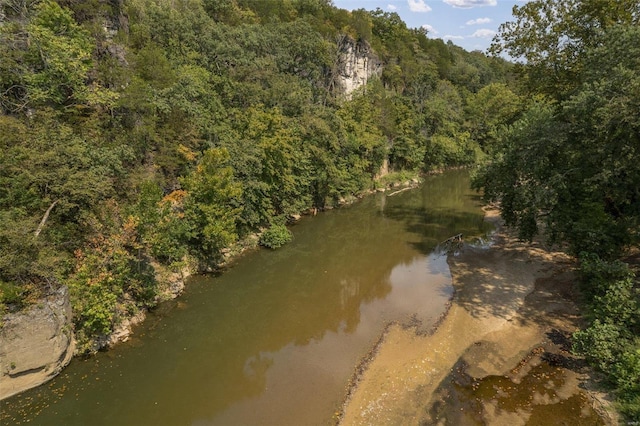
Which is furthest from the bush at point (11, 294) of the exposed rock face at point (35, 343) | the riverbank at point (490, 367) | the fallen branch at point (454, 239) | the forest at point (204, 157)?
the fallen branch at point (454, 239)

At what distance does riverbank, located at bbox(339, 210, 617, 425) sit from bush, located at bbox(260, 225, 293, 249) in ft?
37.6

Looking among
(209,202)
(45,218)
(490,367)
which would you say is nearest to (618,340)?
(490,367)

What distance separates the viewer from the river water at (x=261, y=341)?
12.5 metres

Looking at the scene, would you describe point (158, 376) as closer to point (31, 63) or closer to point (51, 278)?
point (51, 278)

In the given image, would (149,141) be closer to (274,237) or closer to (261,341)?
(274,237)

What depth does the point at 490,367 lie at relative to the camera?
14297 mm

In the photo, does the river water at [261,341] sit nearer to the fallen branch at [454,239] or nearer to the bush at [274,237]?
the bush at [274,237]

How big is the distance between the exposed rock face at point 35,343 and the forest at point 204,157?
524 mm

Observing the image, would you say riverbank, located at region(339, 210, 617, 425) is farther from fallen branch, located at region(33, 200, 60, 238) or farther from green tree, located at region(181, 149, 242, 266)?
fallen branch, located at region(33, 200, 60, 238)

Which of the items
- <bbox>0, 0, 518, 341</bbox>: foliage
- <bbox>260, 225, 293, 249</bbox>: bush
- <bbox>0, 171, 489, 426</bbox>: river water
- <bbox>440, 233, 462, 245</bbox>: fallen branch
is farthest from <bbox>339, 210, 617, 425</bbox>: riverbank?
<bbox>260, 225, 293, 249</bbox>: bush

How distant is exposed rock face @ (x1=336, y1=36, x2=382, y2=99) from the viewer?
5472 cm

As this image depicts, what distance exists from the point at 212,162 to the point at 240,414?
1303 cm

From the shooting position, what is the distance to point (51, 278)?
13352mm

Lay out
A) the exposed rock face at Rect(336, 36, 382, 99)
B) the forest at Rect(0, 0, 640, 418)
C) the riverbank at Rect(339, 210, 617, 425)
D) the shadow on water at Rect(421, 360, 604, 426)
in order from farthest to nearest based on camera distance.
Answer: the exposed rock face at Rect(336, 36, 382, 99), the forest at Rect(0, 0, 640, 418), the riverbank at Rect(339, 210, 617, 425), the shadow on water at Rect(421, 360, 604, 426)
